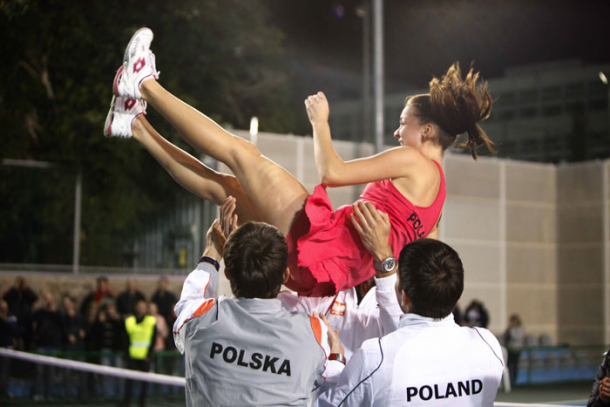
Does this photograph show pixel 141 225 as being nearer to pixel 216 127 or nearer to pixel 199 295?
pixel 216 127

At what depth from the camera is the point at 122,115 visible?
11.6ft

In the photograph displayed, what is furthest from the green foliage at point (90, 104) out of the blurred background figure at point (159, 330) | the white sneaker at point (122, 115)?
the white sneaker at point (122, 115)

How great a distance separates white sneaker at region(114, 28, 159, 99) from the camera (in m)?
3.37

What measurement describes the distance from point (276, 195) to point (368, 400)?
4.25ft

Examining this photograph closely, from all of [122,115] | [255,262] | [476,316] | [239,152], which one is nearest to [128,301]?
[476,316]

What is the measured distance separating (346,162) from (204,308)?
1122mm

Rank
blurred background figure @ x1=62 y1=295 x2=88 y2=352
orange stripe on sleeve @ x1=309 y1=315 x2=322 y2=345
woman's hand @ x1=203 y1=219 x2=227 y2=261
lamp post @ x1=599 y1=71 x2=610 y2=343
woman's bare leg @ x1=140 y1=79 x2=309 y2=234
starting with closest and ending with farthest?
1. orange stripe on sleeve @ x1=309 y1=315 x2=322 y2=345
2. woman's hand @ x1=203 y1=219 x2=227 y2=261
3. woman's bare leg @ x1=140 y1=79 x2=309 y2=234
4. blurred background figure @ x1=62 y1=295 x2=88 y2=352
5. lamp post @ x1=599 y1=71 x2=610 y2=343

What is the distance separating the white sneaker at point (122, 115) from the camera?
3.52m

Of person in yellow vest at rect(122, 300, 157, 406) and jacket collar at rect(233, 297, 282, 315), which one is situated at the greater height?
jacket collar at rect(233, 297, 282, 315)

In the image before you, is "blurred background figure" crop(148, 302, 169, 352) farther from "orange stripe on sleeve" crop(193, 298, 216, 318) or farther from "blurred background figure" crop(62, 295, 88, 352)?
"orange stripe on sleeve" crop(193, 298, 216, 318)

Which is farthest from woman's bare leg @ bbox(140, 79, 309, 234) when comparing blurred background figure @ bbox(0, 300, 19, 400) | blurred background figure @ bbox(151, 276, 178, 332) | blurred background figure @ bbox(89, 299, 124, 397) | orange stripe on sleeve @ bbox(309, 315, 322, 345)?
blurred background figure @ bbox(151, 276, 178, 332)

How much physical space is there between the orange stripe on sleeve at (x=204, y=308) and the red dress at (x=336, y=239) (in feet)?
2.97

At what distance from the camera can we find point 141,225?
1336 centimetres

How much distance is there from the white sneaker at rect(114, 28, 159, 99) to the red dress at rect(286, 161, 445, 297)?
0.92 meters
